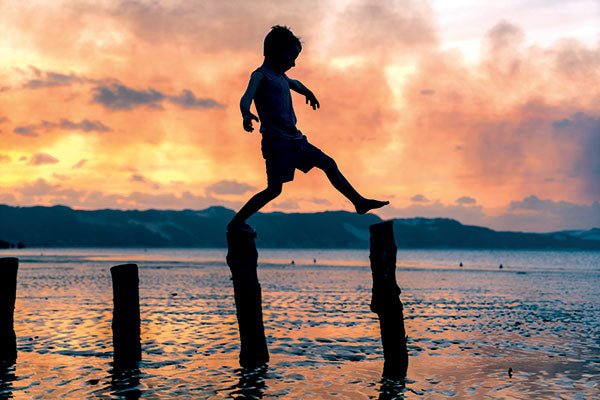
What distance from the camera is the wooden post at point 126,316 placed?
12.6 meters

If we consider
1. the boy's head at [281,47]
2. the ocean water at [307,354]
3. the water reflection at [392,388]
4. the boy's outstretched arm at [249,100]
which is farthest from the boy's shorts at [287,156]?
the water reflection at [392,388]

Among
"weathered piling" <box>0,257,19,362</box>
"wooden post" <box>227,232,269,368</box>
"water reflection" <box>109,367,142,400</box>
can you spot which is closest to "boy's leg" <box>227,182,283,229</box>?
"wooden post" <box>227,232,269,368</box>

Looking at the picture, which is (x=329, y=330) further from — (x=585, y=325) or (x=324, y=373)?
(x=585, y=325)

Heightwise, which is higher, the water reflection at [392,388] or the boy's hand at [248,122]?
the boy's hand at [248,122]

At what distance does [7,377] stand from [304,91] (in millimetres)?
6971

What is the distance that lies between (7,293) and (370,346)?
768 cm

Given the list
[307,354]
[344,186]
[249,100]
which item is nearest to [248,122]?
[249,100]

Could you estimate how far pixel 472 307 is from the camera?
88.9 ft

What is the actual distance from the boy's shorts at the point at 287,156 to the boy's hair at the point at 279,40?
1.38 m

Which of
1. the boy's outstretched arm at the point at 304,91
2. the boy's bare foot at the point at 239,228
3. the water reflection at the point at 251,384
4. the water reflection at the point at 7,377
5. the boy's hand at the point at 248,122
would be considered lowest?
the water reflection at the point at 251,384

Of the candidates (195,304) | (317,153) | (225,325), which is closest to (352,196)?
(317,153)

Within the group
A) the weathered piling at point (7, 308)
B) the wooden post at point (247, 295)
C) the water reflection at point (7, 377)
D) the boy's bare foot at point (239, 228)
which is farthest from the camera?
the weathered piling at point (7, 308)

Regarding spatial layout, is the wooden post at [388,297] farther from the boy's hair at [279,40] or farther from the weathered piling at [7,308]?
the weathered piling at [7,308]

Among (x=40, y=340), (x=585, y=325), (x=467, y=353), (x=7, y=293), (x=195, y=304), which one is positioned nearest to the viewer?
(x=7, y=293)
